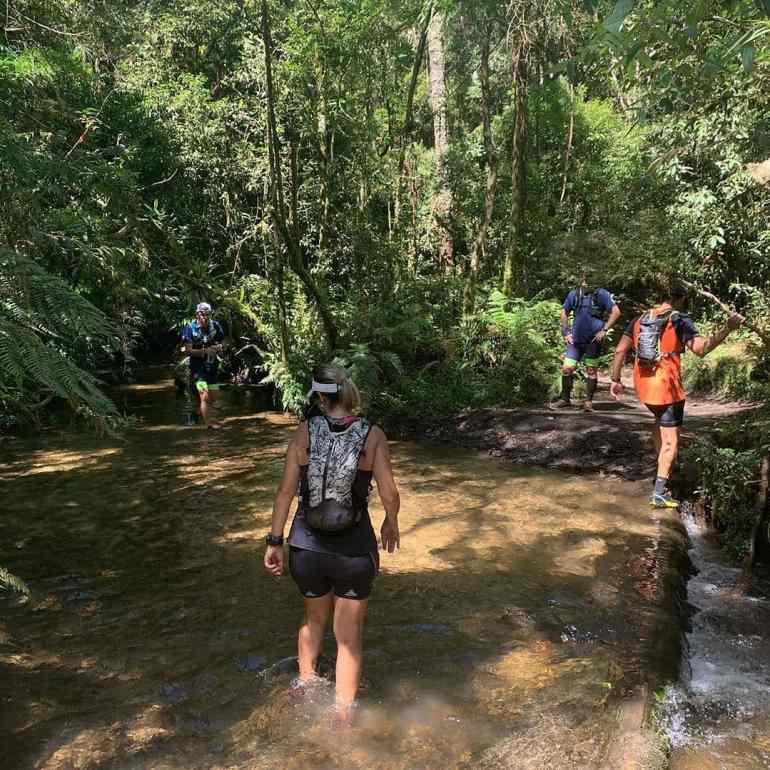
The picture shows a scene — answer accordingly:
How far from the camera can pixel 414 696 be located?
3957mm

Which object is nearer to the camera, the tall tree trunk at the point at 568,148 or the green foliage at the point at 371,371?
the green foliage at the point at 371,371

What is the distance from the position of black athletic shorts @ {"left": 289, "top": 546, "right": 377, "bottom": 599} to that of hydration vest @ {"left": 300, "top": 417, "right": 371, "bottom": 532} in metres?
0.18

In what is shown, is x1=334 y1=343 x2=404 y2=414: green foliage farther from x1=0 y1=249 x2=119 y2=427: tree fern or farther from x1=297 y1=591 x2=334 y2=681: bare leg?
x1=0 y1=249 x2=119 y2=427: tree fern

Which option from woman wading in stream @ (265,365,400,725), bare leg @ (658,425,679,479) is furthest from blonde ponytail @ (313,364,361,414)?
bare leg @ (658,425,679,479)

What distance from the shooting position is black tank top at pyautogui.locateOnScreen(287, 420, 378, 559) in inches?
146

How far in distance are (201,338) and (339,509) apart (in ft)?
26.6

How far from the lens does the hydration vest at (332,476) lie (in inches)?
143

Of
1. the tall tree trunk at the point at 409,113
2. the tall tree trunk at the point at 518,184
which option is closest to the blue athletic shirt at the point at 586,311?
the tall tree trunk at the point at 518,184

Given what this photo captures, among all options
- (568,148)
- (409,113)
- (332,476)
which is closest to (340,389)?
(332,476)

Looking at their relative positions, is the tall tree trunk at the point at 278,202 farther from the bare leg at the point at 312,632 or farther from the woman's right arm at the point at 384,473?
the bare leg at the point at 312,632

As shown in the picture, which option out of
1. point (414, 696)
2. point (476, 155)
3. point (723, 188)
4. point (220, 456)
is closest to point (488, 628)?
point (414, 696)

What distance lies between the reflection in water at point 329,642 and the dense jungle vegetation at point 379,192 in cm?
344

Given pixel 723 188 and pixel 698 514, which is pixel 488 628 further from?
pixel 723 188

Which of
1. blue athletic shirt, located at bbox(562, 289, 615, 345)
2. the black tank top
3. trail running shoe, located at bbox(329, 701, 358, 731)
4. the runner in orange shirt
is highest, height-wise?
blue athletic shirt, located at bbox(562, 289, 615, 345)
